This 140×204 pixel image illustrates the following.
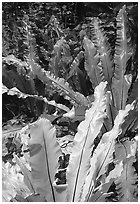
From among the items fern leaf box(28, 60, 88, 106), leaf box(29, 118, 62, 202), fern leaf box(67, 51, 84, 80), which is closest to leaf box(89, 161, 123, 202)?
leaf box(29, 118, 62, 202)

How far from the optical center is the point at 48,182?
1.36 metres

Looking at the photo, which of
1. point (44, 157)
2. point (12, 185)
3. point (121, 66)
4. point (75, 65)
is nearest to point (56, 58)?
point (75, 65)

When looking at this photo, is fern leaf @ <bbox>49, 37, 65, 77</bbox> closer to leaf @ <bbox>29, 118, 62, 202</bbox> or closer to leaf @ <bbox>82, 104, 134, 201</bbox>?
leaf @ <bbox>82, 104, 134, 201</bbox>

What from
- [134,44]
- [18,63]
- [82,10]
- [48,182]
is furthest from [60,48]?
[48,182]

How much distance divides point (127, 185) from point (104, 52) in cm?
95

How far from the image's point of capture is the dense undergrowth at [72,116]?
4.51ft

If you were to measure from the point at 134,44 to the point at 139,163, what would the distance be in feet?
3.86

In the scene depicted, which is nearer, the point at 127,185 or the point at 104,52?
the point at 127,185

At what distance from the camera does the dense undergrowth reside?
1375mm

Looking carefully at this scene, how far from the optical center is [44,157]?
133cm

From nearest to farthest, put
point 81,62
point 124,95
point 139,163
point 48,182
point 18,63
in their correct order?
point 48,182 → point 139,163 → point 124,95 → point 18,63 → point 81,62

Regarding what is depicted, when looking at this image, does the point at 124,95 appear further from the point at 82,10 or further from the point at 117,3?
the point at 82,10

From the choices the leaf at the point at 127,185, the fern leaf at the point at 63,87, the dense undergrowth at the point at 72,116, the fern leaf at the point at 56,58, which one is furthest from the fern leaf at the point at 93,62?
the leaf at the point at 127,185

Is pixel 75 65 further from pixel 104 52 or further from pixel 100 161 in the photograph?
pixel 100 161
